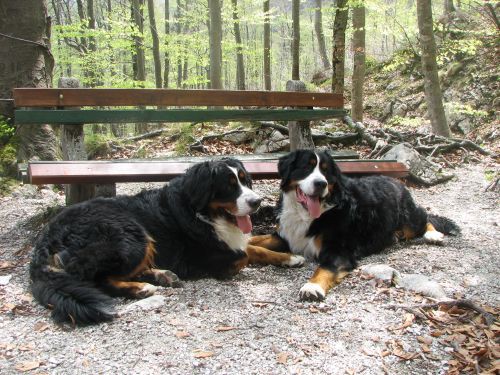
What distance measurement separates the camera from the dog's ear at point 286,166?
4.59 metres

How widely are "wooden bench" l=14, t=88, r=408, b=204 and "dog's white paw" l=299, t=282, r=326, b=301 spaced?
1.66 meters

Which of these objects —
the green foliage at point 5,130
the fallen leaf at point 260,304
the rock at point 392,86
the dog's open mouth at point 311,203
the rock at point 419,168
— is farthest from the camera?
the rock at point 392,86

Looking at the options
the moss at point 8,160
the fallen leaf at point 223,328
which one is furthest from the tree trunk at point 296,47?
the fallen leaf at point 223,328

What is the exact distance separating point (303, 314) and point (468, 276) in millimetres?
1735

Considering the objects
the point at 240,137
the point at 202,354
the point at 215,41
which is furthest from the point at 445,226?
the point at 215,41

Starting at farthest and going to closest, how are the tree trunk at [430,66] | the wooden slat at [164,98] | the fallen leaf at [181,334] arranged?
1. the tree trunk at [430,66]
2. the wooden slat at [164,98]
3. the fallen leaf at [181,334]

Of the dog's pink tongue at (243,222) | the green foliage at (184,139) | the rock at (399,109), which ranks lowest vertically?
the dog's pink tongue at (243,222)

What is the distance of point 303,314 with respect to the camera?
3445 mm

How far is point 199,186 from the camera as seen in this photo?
413 cm

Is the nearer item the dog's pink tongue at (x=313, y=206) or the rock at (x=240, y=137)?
the dog's pink tongue at (x=313, y=206)

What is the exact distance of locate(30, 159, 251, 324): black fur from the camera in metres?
3.43

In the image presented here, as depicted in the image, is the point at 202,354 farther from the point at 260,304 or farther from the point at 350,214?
the point at 350,214

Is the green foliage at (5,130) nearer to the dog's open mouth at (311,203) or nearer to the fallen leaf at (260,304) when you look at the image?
the dog's open mouth at (311,203)

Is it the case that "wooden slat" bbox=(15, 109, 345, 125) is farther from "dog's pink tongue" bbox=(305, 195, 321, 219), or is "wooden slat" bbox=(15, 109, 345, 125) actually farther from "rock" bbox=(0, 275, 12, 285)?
"dog's pink tongue" bbox=(305, 195, 321, 219)
